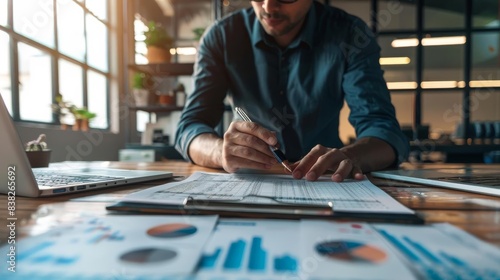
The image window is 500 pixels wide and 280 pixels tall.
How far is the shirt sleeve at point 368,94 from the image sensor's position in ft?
2.85

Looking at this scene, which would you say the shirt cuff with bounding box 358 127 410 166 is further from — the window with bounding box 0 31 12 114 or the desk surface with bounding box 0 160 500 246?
the window with bounding box 0 31 12 114

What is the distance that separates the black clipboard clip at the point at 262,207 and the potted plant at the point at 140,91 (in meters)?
2.64

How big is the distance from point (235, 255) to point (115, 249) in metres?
0.09

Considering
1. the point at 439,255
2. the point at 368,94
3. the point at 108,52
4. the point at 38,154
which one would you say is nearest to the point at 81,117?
the point at 108,52

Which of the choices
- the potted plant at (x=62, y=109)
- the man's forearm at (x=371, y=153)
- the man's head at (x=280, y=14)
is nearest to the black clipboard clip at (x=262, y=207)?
the man's forearm at (x=371, y=153)

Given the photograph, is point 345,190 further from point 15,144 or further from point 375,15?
point 375,15

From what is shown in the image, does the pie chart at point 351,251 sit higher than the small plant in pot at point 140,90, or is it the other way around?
the small plant in pot at point 140,90

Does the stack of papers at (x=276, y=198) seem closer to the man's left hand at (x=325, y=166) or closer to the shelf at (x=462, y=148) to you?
the man's left hand at (x=325, y=166)

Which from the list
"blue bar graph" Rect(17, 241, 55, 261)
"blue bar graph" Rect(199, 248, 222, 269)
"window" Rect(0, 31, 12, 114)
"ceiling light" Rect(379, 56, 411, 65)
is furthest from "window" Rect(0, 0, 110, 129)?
"ceiling light" Rect(379, 56, 411, 65)

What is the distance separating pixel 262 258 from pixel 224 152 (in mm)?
458

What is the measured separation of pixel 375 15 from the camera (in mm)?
3877

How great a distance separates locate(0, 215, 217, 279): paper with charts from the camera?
0.21m

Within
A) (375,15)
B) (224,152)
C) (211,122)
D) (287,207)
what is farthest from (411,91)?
(287,207)

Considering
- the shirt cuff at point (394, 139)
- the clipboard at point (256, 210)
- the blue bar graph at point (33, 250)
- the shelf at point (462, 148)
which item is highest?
the shirt cuff at point (394, 139)
